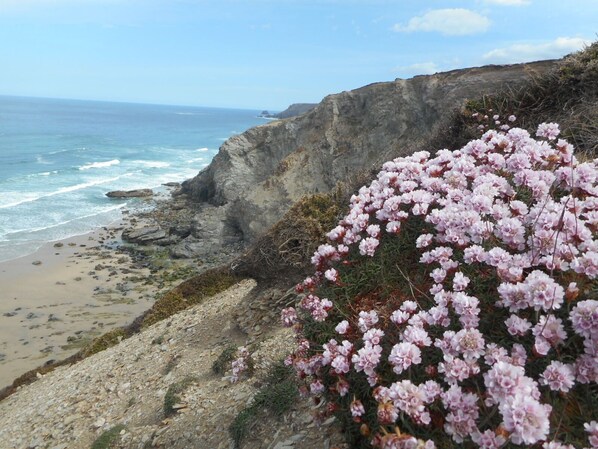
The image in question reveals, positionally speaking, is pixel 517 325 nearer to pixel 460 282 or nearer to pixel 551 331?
pixel 551 331

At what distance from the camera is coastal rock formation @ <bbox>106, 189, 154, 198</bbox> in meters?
48.3

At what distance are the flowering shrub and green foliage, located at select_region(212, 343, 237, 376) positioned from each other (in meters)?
3.59

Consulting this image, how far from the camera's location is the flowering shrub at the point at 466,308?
2.75 meters

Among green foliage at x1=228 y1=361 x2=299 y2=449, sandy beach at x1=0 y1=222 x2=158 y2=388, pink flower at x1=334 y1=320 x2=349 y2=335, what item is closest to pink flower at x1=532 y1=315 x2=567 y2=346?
pink flower at x1=334 y1=320 x2=349 y2=335

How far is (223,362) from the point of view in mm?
7719

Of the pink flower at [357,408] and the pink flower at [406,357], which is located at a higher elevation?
the pink flower at [406,357]

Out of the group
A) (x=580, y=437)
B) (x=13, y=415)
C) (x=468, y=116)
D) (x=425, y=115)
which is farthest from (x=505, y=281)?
(x=425, y=115)

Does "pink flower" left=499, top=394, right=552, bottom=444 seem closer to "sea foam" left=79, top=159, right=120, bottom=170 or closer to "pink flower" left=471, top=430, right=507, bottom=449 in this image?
"pink flower" left=471, top=430, right=507, bottom=449

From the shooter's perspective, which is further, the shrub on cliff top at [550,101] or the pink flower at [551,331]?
the shrub on cliff top at [550,101]

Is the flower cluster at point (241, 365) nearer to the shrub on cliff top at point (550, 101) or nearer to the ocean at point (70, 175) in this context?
the shrub on cliff top at point (550, 101)

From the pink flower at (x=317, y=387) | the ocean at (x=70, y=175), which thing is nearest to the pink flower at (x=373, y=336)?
the pink flower at (x=317, y=387)

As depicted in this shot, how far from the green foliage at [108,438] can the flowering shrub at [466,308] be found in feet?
14.4

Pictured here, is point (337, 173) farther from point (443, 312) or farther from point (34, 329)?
point (443, 312)

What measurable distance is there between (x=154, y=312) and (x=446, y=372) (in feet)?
41.4
